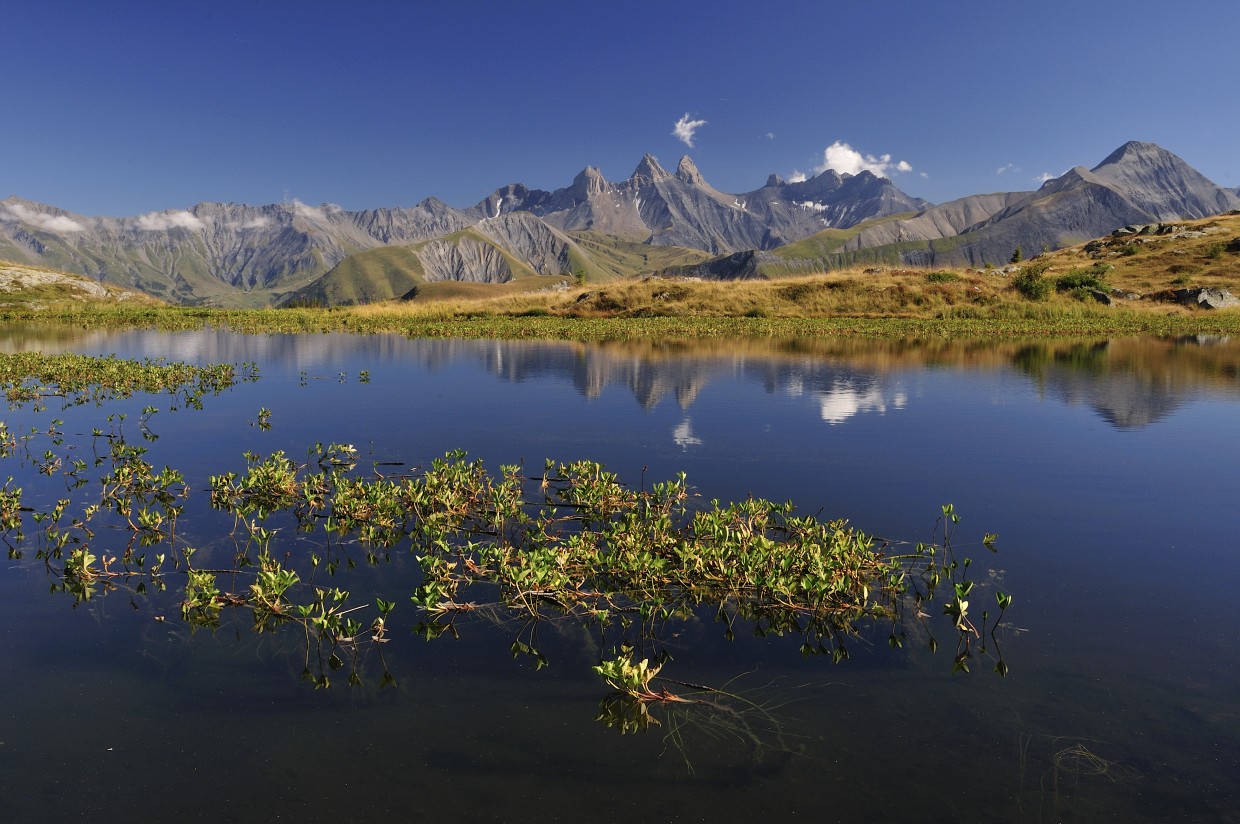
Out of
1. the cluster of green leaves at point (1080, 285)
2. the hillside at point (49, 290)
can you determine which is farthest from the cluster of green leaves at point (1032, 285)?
the hillside at point (49, 290)

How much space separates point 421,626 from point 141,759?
2.95 metres

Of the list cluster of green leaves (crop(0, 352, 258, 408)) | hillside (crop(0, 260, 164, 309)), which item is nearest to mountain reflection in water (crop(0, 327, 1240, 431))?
cluster of green leaves (crop(0, 352, 258, 408))

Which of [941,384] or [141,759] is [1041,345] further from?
[141,759]

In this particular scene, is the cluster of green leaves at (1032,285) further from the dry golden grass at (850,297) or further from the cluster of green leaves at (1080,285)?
the cluster of green leaves at (1080,285)

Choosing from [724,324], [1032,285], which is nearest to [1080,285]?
[1032,285]

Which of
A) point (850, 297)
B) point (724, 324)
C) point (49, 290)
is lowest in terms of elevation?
point (724, 324)

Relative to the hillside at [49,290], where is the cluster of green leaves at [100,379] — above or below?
below

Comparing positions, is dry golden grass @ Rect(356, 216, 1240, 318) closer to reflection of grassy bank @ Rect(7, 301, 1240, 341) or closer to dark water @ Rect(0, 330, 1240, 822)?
reflection of grassy bank @ Rect(7, 301, 1240, 341)

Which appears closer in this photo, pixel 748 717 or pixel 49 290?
pixel 748 717

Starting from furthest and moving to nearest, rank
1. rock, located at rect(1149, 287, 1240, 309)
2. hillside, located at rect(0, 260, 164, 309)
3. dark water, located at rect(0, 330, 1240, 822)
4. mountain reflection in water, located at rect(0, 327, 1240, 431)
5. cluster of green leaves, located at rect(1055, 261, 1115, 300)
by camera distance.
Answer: hillside, located at rect(0, 260, 164, 309)
rock, located at rect(1149, 287, 1240, 309)
cluster of green leaves, located at rect(1055, 261, 1115, 300)
mountain reflection in water, located at rect(0, 327, 1240, 431)
dark water, located at rect(0, 330, 1240, 822)

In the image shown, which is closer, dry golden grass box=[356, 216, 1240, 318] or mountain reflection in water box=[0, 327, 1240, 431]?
mountain reflection in water box=[0, 327, 1240, 431]

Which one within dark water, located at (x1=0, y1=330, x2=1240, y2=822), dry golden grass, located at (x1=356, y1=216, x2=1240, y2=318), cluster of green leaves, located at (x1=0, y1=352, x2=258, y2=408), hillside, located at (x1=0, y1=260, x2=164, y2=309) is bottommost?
dark water, located at (x1=0, y1=330, x2=1240, y2=822)

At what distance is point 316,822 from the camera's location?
5.23 m

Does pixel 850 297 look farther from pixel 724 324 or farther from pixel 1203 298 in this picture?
pixel 1203 298
